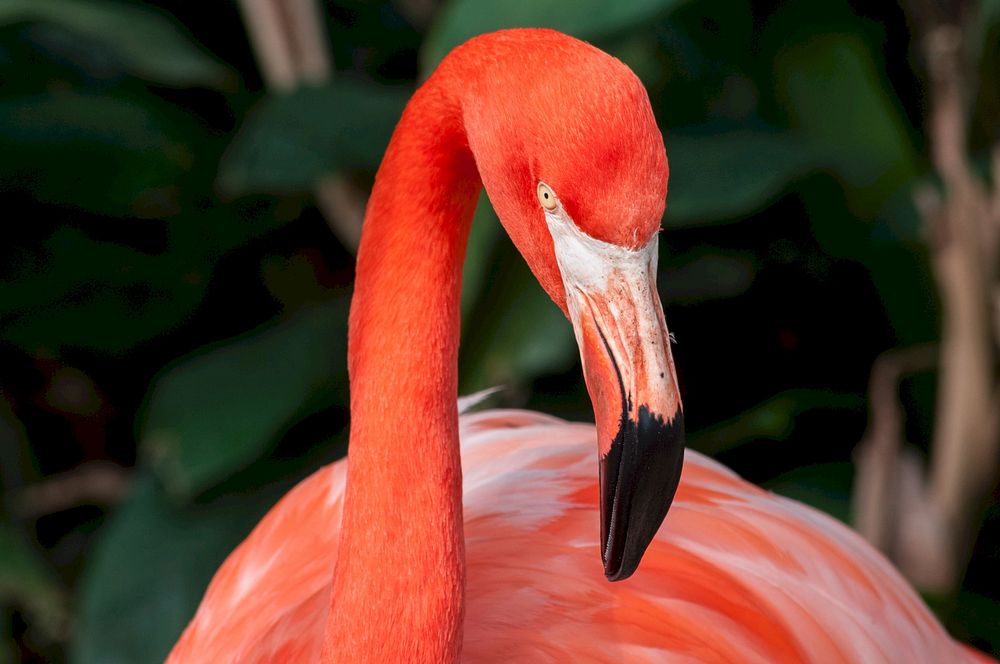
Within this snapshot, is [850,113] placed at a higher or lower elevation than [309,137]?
lower

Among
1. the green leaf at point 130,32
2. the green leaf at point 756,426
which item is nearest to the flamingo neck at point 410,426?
the green leaf at point 130,32

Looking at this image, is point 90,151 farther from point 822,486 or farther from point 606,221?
point 606,221

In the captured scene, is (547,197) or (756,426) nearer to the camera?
(547,197)

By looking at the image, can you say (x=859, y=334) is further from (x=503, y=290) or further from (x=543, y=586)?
(x=543, y=586)

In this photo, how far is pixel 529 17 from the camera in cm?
190

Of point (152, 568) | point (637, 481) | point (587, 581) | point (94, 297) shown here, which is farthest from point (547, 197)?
point (94, 297)

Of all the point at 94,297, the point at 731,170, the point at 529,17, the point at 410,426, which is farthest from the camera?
the point at 94,297

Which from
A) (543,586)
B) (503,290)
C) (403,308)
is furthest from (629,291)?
(503,290)

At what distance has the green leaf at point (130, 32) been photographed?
2.03 meters

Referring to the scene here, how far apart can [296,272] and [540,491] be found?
132 cm

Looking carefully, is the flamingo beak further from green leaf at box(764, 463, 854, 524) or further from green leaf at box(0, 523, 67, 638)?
green leaf at box(0, 523, 67, 638)

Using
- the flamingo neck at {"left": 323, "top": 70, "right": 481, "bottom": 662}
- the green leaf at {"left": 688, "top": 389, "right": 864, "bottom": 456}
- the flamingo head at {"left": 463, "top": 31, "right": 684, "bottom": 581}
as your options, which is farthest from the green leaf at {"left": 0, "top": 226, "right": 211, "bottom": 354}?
Result: the flamingo head at {"left": 463, "top": 31, "right": 684, "bottom": 581}

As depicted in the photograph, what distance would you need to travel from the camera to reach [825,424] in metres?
2.46

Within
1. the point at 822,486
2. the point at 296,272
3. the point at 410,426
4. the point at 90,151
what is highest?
the point at 410,426
